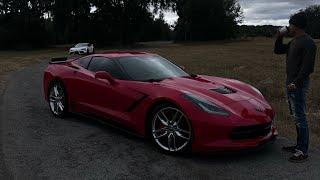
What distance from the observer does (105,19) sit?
2608 inches

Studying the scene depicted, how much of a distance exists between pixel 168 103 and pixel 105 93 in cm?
142

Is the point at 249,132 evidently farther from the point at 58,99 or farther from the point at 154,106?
the point at 58,99

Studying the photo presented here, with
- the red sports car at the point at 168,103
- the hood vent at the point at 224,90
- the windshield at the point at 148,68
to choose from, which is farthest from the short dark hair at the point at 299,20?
the windshield at the point at 148,68

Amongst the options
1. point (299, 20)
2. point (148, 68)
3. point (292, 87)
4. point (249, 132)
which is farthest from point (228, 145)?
point (148, 68)

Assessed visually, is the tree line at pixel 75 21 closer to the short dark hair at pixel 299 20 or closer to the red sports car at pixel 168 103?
the red sports car at pixel 168 103

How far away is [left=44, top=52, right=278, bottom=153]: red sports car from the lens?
6.11m

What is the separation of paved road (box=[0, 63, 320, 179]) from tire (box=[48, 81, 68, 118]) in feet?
2.21

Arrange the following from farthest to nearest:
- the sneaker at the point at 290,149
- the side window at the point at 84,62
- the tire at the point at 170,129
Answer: the side window at the point at 84,62
the sneaker at the point at 290,149
the tire at the point at 170,129

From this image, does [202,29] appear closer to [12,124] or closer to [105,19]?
[105,19]

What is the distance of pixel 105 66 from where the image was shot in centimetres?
803

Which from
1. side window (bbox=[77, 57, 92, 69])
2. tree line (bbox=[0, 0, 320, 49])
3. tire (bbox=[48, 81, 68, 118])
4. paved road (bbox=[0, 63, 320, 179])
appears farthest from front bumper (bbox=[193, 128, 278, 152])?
tree line (bbox=[0, 0, 320, 49])

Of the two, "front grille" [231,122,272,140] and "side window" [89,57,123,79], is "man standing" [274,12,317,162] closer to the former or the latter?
"front grille" [231,122,272,140]

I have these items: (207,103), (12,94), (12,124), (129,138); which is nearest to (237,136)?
(207,103)

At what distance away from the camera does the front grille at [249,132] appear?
606cm
